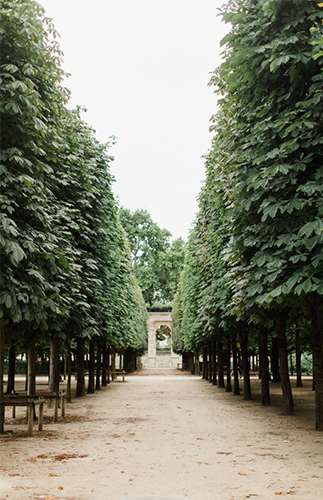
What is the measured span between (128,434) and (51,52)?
790cm

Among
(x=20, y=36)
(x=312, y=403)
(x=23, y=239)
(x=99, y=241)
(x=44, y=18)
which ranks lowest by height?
(x=312, y=403)

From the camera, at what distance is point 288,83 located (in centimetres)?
1180

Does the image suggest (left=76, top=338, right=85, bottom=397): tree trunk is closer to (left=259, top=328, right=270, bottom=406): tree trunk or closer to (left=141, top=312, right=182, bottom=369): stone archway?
(left=259, top=328, right=270, bottom=406): tree trunk

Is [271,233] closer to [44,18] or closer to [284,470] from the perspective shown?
[284,470]

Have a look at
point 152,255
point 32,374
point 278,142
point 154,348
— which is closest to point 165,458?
point 278,142

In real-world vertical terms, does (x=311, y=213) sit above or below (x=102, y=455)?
above

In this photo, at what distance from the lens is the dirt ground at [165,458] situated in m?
7.47

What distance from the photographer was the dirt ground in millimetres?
7469

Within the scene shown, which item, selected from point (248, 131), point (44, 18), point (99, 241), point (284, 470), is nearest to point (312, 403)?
point (99, 241)

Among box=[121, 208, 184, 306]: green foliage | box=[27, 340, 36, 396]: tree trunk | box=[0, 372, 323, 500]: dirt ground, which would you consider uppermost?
box=[121, 208, 184, 306]: green foliage

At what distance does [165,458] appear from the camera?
9.82 meters

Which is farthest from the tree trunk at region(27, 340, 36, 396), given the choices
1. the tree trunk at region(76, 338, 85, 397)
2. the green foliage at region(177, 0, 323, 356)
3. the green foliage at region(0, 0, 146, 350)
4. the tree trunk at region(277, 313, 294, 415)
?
the tree trunk at region(76, 338, 85, 397)

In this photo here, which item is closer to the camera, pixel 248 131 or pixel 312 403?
pixel 248 131

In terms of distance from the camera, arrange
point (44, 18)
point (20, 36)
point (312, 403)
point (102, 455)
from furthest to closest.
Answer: point (312, 403), point (44, 18), point (20, 36), point (102, 455)
